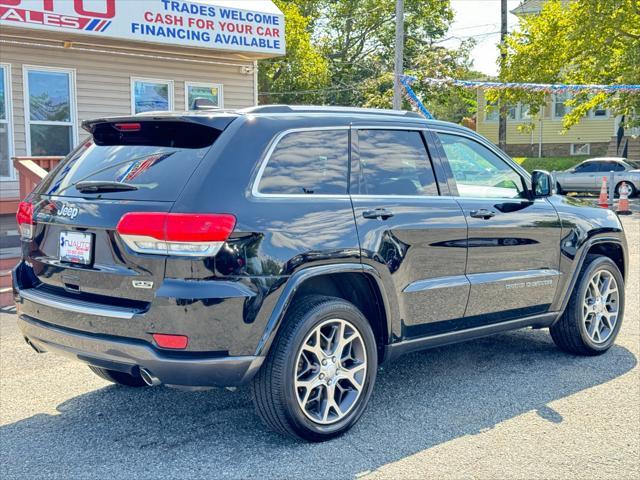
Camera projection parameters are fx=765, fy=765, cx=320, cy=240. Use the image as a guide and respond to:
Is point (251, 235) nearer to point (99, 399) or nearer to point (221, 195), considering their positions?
point (221, 195)

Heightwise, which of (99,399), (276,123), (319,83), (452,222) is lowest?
(99,399)

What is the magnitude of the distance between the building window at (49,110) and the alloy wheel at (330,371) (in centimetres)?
977

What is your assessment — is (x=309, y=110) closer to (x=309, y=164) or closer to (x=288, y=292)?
(x=309, y=164)

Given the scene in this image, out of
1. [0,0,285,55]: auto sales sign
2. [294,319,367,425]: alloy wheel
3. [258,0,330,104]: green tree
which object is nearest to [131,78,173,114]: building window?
[0,0,285,55]: auto sales sign

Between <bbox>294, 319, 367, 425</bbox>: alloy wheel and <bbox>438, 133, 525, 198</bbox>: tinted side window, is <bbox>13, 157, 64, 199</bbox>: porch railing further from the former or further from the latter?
<bbox>294, 319, 367, 425</bbox>: alloy wheel

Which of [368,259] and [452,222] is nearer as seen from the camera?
[368,259]

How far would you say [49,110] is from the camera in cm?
1289

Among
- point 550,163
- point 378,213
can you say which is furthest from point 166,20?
point 550,163

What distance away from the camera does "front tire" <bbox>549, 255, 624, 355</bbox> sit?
19.6 ft

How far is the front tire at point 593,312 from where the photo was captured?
5.98 meters

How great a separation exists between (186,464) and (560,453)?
2.01 m

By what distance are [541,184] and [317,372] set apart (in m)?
2.46

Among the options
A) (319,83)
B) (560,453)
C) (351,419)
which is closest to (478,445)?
(560,453)

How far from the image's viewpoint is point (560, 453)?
4.16 metres
